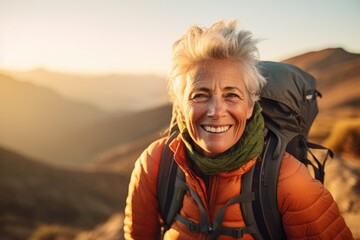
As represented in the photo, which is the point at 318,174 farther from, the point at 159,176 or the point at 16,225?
the point at 16,225

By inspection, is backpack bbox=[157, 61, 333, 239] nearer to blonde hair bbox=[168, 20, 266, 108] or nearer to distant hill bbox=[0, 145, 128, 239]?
blonde hair bbox=[168, 20, 266, 108]

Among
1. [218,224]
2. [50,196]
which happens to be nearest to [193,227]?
[218,224]

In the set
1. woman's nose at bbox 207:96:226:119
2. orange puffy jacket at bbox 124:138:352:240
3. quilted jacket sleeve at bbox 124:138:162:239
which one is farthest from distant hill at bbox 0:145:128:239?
woman's nose at bbox 207:96:226:119

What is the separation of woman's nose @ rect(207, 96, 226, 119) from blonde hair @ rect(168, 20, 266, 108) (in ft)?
0.85

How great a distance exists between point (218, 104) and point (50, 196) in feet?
62.1

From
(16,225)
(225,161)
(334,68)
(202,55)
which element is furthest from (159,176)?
(334,68)

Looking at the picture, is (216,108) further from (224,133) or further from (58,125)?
(58,125)

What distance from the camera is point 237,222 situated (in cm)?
213

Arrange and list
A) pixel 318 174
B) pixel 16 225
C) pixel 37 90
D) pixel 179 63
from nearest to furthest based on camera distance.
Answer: pixel 179 63 < pixel 318 174 < pixel 16 225 < pixel 37 90

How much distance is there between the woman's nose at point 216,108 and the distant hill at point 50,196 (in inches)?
452

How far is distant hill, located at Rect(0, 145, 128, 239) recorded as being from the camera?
13.8 metres

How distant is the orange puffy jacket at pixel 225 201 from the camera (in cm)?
198

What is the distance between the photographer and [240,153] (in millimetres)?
2100

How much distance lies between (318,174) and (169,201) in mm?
1427
